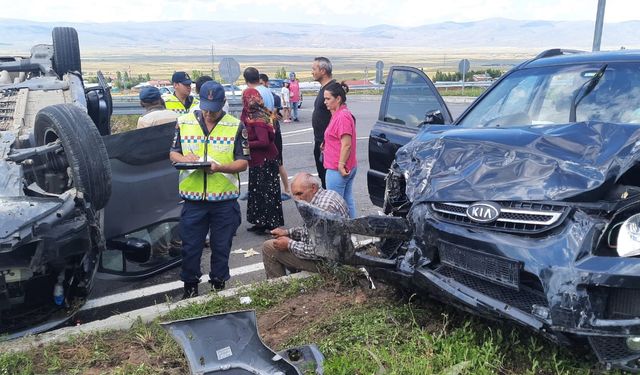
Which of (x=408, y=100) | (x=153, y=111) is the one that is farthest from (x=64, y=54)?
(x=408, y=100)

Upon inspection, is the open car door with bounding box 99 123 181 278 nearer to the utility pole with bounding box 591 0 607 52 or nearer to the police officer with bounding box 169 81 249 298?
the police officer with bounding box 169 81 249 298

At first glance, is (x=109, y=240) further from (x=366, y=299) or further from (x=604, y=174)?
(x=604, y=174)

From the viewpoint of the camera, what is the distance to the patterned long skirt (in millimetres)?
6996

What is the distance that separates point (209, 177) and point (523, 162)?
2408mm

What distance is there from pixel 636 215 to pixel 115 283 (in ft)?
14.2

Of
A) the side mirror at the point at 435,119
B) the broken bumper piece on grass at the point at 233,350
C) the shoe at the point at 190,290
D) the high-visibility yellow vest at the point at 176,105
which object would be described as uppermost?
the side mirror at the point at 435,119

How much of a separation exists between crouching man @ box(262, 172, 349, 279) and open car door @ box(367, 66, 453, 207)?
1.42 metres

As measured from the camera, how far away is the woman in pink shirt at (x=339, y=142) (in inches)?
238

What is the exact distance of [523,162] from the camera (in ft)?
11.2

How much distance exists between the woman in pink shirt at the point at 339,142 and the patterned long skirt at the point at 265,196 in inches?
33.7

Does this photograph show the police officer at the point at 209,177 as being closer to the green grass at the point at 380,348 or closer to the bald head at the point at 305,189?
the bald head at the point at 305,189

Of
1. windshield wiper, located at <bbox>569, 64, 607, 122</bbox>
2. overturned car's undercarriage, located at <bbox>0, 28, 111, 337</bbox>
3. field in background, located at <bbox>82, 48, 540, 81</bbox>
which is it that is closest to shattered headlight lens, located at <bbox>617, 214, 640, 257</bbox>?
windshield wiper, located at <bbox>569, 64, 607, 122</bbox>

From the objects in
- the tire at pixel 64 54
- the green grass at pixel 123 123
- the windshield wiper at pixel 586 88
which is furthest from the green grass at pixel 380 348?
the green grass at pixel 123 123

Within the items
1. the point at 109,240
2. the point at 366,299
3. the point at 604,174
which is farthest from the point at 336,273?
the point at 604,174
